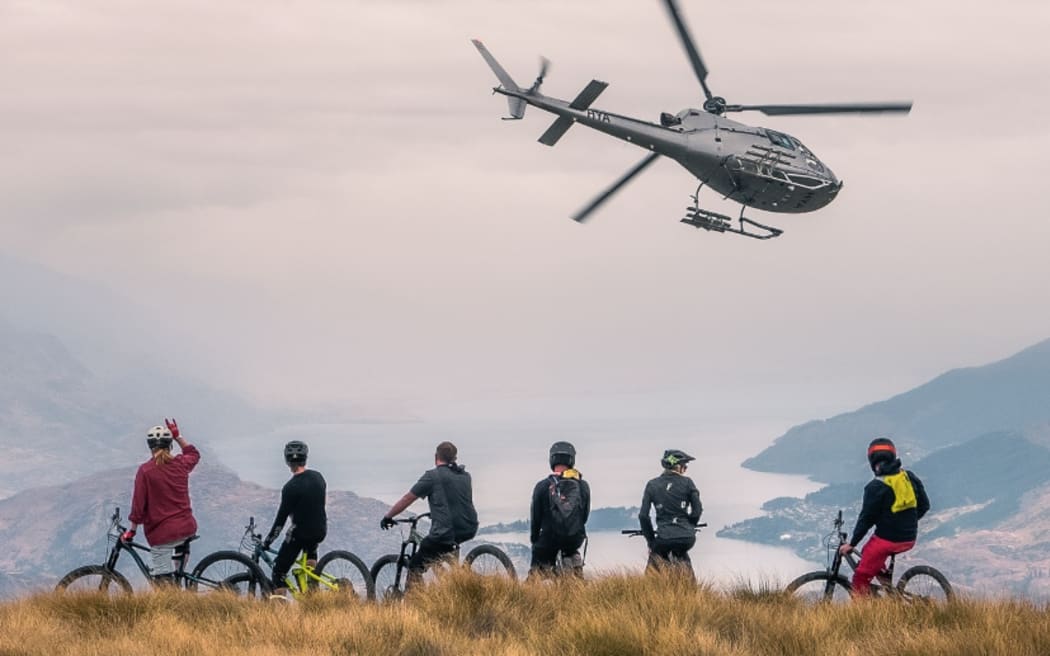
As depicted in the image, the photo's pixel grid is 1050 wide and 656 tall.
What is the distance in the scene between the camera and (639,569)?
634 inches

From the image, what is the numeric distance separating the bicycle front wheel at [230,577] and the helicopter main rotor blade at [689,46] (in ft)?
67.4

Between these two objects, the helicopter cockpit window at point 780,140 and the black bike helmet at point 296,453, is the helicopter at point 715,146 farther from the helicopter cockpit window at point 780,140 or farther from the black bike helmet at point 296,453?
the black bike helmet at point 296,453

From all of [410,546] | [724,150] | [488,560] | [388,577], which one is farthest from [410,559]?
[724,150]

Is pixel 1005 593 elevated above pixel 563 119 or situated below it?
below

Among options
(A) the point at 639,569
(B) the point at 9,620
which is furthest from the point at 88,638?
(A) the point at 639,569

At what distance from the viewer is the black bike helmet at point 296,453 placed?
1566 cm

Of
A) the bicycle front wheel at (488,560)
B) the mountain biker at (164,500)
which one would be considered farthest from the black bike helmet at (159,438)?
the bicycle front wheel at (488,560)

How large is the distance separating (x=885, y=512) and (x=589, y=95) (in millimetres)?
20233

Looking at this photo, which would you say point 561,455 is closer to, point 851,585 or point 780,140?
point 851,585

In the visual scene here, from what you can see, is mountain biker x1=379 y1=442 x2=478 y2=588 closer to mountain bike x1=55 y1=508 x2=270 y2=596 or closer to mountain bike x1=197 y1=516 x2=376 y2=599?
mountain bike x1=197 y1=516 x2=376 y2=599

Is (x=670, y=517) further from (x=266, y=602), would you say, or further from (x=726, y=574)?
(x=266, y=602)

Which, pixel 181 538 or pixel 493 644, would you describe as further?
pixel 181 538

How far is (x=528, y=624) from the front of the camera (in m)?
14.3

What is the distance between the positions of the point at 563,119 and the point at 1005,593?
22451 mm
